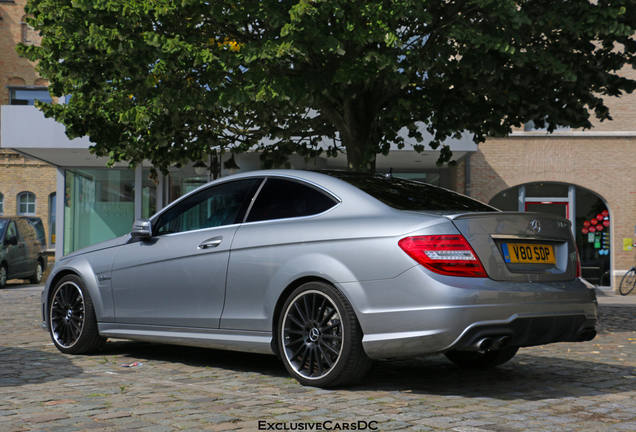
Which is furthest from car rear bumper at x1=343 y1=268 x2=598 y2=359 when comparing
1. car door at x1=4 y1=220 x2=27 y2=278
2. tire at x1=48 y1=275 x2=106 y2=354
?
car door at x1=4 y1=220 x2=27 y2=278

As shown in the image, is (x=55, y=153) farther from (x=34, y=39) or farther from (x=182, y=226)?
(x=34, y=39)

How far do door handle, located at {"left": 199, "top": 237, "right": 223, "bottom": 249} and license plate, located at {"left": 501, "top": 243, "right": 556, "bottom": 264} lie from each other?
216cm

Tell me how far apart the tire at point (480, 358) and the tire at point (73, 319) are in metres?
3.15

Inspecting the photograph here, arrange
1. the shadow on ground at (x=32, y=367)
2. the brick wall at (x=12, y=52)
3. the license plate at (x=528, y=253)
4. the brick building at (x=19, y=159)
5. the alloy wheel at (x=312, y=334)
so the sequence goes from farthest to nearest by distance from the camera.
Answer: the brick wall at (x=12, y=52) → the brick building at (x=19, y=159) → the shadow on ground at (x=32, y=367) → the alloy wheel at (x=312, y=334) → the license plate at (x=528, y=253)

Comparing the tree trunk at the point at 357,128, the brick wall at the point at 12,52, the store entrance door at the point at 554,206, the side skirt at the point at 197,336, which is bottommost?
the side skirt at the point at 197,336

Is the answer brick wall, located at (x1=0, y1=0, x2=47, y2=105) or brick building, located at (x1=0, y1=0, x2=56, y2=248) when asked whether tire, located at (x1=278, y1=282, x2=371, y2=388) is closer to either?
brick building, located at (x1=0, y1=0, x2=56, y2=248)

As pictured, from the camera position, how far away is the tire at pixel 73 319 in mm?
6691

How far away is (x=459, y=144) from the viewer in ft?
58.3

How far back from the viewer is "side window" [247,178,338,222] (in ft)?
17.4

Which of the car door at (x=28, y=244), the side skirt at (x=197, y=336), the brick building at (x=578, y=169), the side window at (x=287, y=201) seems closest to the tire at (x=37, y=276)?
the car door at (x=28, y=244)

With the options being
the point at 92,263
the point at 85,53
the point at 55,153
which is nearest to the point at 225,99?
the point at 85,53

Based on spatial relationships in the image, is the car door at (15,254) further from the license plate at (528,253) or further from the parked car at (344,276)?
the license plate at (528,253)

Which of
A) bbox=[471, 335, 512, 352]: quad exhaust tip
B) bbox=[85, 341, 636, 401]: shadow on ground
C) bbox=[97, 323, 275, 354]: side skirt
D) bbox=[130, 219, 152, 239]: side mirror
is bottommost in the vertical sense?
bbox=[85, 341, 636, 401]: shadow on ground

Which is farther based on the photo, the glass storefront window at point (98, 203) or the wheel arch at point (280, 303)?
the glass storefront window at point (98, 203)
